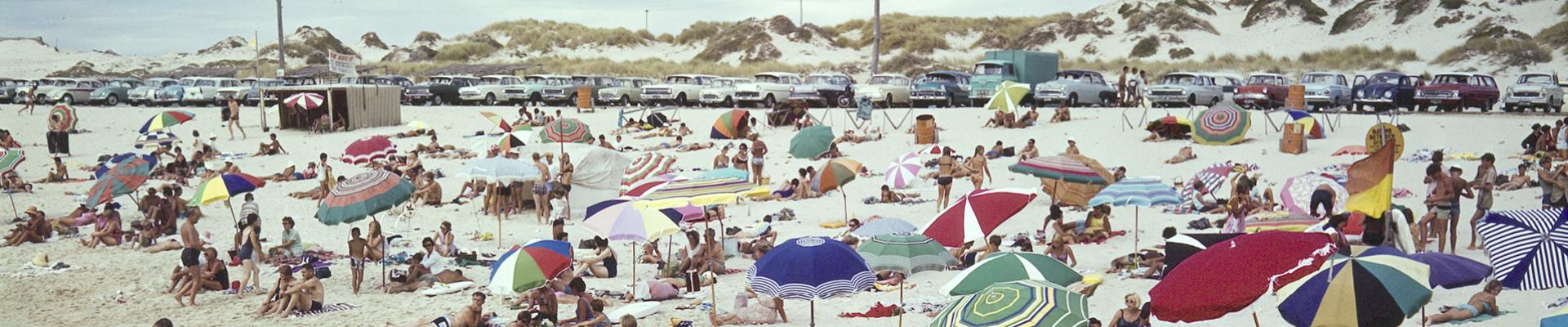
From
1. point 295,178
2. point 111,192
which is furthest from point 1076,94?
point 111,192

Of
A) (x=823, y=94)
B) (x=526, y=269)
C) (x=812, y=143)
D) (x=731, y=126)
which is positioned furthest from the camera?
(x=823, y=94)

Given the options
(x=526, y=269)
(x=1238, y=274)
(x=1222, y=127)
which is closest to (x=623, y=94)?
(x=1222, y=127)

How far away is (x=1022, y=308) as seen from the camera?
7465 mm

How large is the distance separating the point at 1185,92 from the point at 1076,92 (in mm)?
2477

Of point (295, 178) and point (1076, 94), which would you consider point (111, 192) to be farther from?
point (1076, 94)

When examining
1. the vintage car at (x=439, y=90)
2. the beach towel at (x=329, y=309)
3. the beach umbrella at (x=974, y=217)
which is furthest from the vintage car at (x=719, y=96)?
the beach umbrella at (x=974, y=217)

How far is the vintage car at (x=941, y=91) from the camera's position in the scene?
31.2 m

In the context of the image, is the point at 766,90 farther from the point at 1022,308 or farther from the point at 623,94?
the point at 1022,308

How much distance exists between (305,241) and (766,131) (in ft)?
42.0

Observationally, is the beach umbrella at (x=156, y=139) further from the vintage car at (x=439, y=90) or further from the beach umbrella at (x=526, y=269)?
the beach umbrella at (x=526, y=269)

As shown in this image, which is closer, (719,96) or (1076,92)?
(1076,92)

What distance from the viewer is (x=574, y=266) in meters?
13.9

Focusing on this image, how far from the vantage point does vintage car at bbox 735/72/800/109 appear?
3247 centimetres

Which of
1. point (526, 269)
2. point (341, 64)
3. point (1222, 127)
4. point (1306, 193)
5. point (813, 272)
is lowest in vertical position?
point (526, 269)
